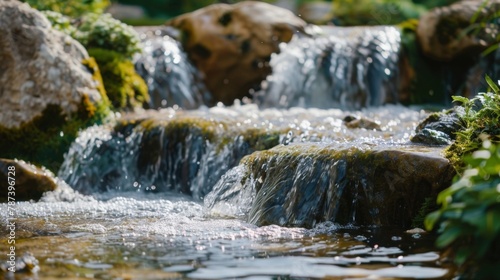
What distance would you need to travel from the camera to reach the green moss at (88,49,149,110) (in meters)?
10.3

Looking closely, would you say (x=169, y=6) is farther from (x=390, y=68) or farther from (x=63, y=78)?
(x=63, y=78)

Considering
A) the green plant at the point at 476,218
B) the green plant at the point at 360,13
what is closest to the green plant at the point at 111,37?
the green plant at the point at 476,218

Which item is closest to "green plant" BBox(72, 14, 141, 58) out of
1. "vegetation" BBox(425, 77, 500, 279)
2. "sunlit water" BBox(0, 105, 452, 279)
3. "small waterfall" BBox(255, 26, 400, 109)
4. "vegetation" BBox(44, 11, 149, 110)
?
"vegetation" BBox(44, 11, 149, 110)

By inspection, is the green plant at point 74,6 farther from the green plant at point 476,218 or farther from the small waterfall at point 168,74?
the green plant at point 476,218

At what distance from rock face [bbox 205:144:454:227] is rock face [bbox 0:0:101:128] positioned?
3.99m

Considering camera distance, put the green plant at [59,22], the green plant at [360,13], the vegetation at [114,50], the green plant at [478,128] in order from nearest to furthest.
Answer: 1. the green plant at [478,128]
2. the vegetation at [114,50]
3. the green plant at [59,22]
4. the green plant at [360,13]

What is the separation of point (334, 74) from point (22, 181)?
266 inches

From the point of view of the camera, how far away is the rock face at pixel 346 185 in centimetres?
547

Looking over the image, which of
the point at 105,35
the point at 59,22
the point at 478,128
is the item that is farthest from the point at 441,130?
the point at 59,22

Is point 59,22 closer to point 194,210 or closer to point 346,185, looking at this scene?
point 194,210

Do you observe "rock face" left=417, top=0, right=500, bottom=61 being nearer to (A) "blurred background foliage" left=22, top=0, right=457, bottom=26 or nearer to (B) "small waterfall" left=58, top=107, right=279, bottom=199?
(B) "small waterfall" left=58, top=107, right=279, bottom=199

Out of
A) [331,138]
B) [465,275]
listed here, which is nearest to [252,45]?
[331,138]

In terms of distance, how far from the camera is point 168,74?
12.9 metres

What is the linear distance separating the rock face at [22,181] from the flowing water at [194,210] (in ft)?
0.44
